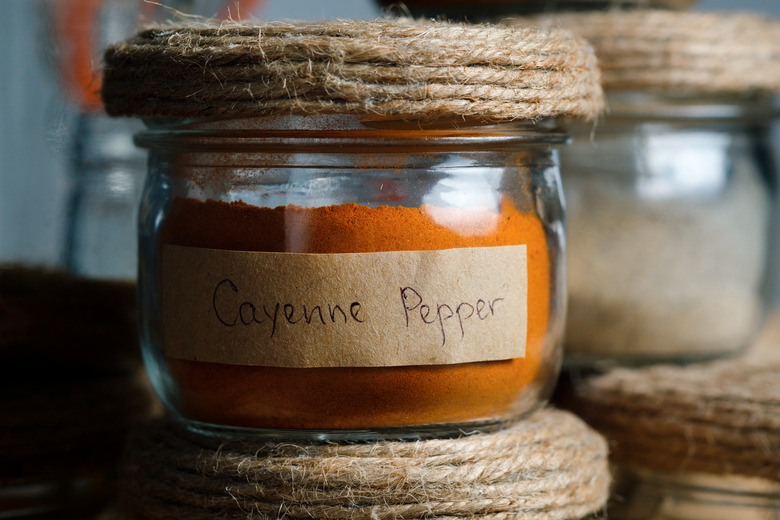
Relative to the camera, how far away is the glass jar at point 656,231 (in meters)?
0.89

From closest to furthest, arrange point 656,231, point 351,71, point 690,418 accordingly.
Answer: point 351,71, point 690,418, point 656,231

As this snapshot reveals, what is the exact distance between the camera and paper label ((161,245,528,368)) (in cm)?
57

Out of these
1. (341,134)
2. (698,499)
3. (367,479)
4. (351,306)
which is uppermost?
(341,134)

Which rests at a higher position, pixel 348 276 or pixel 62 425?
pixel 348 276

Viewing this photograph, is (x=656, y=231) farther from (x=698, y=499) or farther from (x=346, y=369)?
(x=346, y=369)

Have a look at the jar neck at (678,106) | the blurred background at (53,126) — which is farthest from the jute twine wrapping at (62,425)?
the jar neck at (678,106)

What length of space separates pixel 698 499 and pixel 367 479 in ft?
1.33

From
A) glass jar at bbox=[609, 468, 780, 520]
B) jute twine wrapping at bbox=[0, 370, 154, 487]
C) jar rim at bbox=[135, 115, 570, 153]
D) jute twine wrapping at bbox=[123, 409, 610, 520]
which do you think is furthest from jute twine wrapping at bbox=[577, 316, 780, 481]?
jute twine wrapping at bbox=[0, 370, 154, 487]

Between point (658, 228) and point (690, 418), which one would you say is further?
point (658, 228)

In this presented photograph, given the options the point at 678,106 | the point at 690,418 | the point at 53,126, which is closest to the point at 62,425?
the point at 53,126

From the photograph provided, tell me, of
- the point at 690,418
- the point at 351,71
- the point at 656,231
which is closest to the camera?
the point at 351,71

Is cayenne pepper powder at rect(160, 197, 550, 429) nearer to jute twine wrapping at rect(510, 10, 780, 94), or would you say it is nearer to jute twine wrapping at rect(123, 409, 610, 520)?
jute twine wrapping at rect(123, 409, 610, 520)

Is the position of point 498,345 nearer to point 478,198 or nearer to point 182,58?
point 478,198

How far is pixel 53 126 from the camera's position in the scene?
888mm
